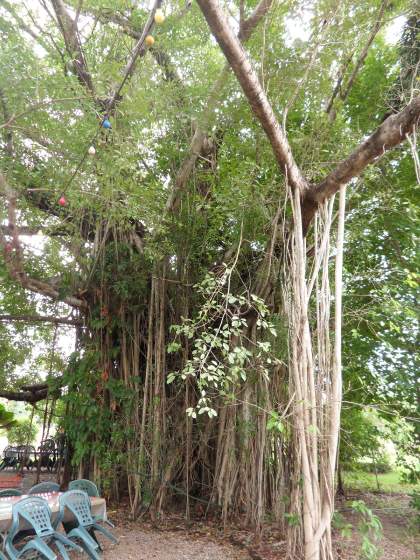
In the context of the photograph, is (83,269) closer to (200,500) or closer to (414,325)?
(200,500)

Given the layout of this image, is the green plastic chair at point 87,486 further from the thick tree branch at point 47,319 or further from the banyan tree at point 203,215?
the thick tree branch at point 47,319

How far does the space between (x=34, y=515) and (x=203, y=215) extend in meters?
2.80

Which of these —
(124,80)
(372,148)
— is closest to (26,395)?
(124,80)

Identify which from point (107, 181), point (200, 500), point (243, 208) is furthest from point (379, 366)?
point (107, 181)

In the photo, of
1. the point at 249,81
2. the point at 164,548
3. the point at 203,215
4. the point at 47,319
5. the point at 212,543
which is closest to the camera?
the point at 249,81

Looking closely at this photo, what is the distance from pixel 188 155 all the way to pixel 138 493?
3.38 meters

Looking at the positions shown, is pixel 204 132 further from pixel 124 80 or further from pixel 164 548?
pixel 164 548

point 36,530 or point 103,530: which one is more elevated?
point 36,530

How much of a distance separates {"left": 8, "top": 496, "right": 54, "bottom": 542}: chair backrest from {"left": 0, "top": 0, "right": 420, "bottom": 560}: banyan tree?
1147 mm

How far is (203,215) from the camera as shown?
4035mm

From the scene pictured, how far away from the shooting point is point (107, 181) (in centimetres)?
328

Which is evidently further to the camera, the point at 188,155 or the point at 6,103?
the point at 188,155

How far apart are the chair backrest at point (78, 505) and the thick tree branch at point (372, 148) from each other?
8.62 feet

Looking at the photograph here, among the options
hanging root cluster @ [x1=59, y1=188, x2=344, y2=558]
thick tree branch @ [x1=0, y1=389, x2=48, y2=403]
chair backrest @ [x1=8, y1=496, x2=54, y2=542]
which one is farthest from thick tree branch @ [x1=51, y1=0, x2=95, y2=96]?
thick tree branch @ [x1=0, y1=389, x2=48, y2=403]
